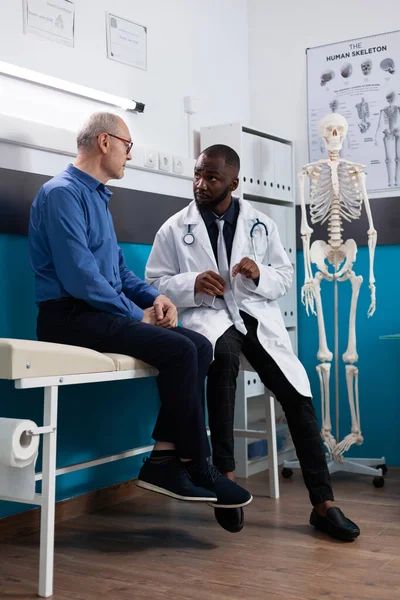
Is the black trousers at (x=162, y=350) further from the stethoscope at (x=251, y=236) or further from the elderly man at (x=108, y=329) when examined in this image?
the stethoscope at (x=251, y=236)

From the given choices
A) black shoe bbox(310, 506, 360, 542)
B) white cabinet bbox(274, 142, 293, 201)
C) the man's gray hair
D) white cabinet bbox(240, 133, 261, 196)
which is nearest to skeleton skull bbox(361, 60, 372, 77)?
white cabinet bbox(274, 142, 293, 201)

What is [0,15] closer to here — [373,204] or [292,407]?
[292,407]

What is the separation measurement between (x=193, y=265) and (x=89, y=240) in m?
0.60

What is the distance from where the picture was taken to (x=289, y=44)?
4055mm

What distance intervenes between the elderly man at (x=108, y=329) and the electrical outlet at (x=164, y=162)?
831 mm

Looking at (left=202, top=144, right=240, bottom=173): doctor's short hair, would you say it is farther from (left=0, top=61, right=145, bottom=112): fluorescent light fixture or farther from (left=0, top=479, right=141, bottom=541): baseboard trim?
(left=0, top=479, right=141, bottom=541): baseboard trim

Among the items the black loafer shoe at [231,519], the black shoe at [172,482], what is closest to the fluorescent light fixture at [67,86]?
the black shoe at [172,482]

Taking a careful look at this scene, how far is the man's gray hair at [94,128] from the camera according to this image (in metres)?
2.61

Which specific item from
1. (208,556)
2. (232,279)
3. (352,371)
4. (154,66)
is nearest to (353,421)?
(352,371)

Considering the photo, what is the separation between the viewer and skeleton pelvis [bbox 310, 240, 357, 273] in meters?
3.53

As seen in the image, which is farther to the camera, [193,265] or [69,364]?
[193,265]

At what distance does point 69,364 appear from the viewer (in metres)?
2.17

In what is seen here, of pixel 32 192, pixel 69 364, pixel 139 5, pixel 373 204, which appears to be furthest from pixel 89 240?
pixel 373 204

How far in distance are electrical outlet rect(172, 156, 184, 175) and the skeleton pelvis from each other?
0.69 meters
